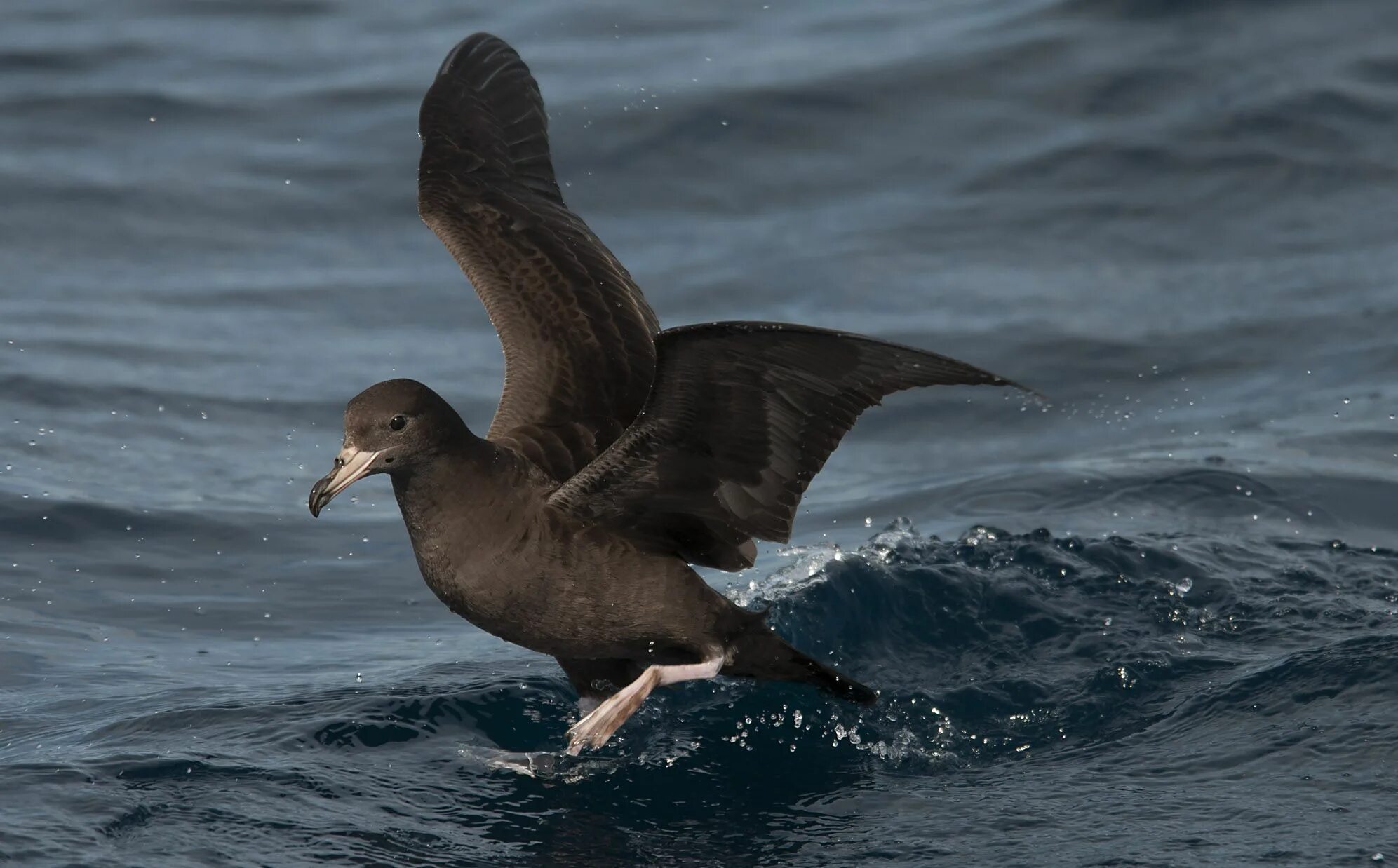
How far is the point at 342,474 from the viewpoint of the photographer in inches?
227

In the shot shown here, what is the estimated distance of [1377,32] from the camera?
13.9 metres

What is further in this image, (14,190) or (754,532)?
(14,190)

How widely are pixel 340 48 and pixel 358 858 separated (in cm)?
1121

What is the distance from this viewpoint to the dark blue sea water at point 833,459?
6164 mm

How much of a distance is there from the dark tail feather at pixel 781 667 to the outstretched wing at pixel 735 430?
286 millimetres

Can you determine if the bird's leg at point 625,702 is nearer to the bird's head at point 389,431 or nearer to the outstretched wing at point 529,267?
the outstretched wing at point 529,267

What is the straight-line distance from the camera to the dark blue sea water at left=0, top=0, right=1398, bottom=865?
6.16m

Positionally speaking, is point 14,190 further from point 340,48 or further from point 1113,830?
point 1113,830

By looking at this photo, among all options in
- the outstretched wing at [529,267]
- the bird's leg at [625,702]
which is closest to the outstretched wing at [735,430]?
the bird's leg at [625,702]

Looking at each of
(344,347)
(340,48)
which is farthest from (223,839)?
(340,48)

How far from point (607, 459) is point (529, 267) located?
60.9 inches

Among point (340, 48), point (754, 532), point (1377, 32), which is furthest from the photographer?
point (340, 48)

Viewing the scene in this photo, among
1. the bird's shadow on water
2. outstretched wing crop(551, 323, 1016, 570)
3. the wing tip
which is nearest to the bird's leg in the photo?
the bird's shadow on water

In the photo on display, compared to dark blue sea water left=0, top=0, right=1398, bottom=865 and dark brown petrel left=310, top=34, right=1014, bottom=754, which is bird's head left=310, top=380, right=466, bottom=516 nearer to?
dark brown petrel left=310, top=34, right=1014, bottom=754
